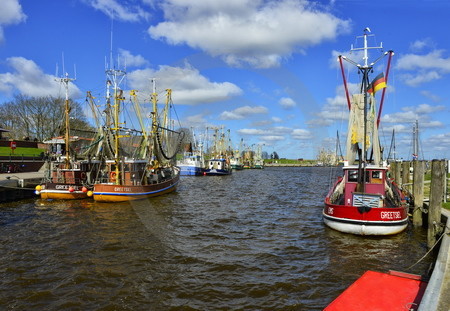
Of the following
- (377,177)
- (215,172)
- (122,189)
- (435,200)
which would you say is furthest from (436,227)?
(215,172)

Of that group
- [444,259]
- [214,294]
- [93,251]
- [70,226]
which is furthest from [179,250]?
[444,259]

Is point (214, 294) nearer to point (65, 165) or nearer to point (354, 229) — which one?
point (354, 229)

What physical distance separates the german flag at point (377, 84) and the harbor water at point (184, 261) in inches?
409

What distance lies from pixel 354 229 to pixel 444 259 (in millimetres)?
8542

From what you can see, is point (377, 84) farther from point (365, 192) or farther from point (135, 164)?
point (135, 164)

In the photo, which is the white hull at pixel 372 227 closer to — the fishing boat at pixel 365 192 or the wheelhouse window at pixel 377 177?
the fishing boat at pixel 365 192

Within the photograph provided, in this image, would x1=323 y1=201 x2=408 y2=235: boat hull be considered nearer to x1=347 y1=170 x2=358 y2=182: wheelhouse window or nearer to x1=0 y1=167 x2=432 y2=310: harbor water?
x1=0 y1=167 x2=432 y2=310: harbor water

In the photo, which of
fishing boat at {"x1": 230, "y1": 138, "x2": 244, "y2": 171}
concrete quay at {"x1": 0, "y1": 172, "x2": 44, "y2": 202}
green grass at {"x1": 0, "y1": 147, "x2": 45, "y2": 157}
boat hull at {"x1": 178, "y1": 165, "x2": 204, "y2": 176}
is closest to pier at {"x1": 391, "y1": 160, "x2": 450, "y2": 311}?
concrete quay at {"x1": 0, "y1": 172, "x2": 44, "y2": 202}

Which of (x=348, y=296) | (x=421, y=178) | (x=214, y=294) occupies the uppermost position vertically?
(x=421, y=178)

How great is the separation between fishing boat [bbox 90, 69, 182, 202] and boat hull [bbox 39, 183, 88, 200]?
8.23 feet

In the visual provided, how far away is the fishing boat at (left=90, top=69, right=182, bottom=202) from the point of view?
103ft

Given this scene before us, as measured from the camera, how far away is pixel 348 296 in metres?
7.39

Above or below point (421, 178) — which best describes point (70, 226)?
below

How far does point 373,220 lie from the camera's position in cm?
1742
